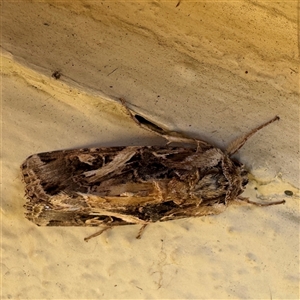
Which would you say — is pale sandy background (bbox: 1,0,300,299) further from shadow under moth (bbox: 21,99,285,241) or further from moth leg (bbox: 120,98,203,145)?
shadow under moth (bbox: 21,99,285,241)

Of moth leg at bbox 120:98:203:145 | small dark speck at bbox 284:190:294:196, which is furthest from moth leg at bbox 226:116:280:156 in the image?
small dark speck at bbox 284:190:294:196

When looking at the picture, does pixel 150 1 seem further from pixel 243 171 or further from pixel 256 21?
pixel 243 171

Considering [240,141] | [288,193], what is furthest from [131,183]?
[288,193]

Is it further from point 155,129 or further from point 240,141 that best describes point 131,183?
point 240,141

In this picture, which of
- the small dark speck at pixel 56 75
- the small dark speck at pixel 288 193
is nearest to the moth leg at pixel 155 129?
the small dark speck at pixel 56 75

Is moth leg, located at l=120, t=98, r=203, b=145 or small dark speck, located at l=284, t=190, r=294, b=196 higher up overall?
moth leg, located at l=120, t=98, r=203, b=145

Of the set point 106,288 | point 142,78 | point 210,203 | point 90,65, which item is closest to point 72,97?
point 90,65
